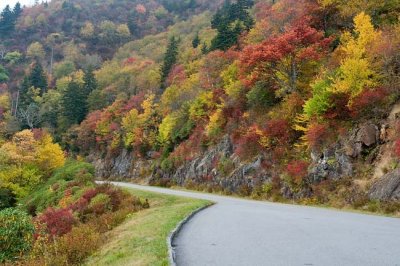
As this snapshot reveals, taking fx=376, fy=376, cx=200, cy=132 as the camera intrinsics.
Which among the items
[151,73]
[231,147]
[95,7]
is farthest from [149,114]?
[95,7]

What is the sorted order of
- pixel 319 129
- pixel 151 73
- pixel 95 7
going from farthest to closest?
1. pixel 95 7
2. pixel 151 73
3. pixel 319 129

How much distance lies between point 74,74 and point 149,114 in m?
60.8

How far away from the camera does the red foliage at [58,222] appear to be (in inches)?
772

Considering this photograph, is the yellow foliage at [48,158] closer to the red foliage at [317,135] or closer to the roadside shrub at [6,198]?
the roadside shrub at [6,198]

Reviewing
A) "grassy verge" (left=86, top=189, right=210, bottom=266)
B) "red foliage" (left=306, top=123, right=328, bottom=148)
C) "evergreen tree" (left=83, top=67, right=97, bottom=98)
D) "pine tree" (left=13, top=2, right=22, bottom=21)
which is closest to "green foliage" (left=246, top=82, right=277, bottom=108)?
"red foliage" (left=306, top=123, right=328, bottom=148)

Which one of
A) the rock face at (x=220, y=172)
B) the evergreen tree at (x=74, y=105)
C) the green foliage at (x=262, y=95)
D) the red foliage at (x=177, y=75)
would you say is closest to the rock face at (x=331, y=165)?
the rock face at (x=220, y=172)

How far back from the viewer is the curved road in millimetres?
7961

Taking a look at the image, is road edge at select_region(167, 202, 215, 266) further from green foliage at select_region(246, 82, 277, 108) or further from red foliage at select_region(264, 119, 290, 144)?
green foliage at select_region(246, 82, 277, 108)

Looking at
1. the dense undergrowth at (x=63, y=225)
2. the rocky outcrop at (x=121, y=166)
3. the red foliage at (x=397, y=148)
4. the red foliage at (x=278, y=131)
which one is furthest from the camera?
the rocky outcrop at (x=121, y=166)

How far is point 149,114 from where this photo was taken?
6081 cm

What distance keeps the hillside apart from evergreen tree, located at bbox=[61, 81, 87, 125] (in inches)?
12.2

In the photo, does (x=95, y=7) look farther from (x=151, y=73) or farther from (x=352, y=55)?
(x=352, y=55)

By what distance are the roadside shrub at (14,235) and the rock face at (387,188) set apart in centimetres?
1639

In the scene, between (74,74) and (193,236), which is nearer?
(193,236)
